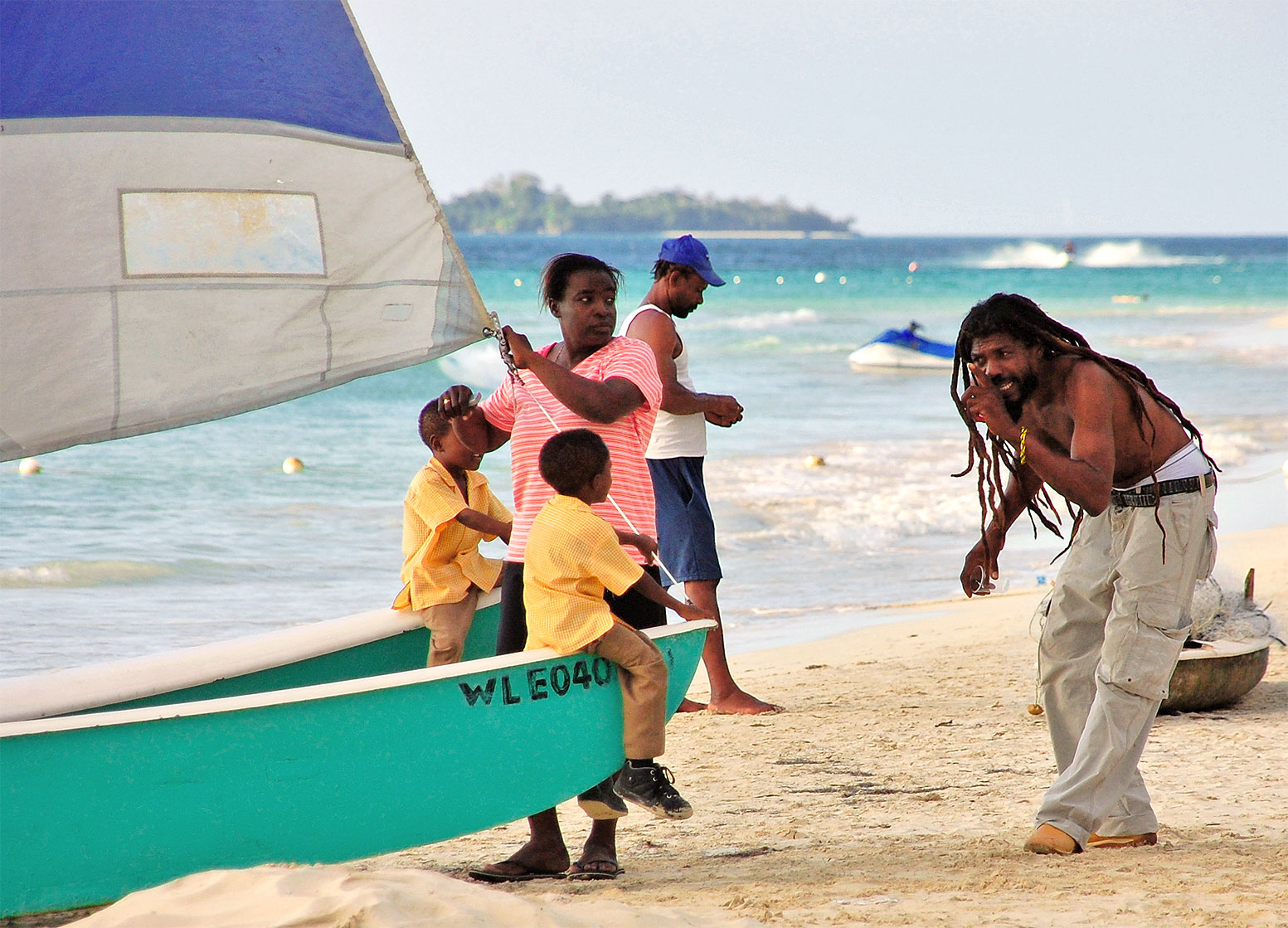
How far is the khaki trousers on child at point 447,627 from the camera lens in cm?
421

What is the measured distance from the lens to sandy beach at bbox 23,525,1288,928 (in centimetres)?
279

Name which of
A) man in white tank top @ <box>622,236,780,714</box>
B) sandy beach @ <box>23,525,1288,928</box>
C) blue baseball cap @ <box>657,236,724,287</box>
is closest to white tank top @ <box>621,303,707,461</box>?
man in white tank top @ <box>622,236,780,714</box>

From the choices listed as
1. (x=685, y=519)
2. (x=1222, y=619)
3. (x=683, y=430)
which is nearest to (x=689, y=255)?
(x=683, y=430)

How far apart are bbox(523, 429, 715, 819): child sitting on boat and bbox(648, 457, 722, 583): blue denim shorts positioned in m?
1.64

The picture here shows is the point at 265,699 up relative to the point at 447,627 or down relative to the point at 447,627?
up

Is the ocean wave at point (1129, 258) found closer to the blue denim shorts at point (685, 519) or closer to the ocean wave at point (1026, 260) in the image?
the ocean wave at point (1026, 260)

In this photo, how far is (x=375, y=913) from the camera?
2.61 metres

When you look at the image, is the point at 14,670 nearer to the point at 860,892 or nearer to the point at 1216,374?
the point at 860,892

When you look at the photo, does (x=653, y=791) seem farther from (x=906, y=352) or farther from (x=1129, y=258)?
(x=1129, y=258)

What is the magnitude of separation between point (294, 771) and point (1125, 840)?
7.24 feet

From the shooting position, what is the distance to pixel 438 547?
4.28 metres

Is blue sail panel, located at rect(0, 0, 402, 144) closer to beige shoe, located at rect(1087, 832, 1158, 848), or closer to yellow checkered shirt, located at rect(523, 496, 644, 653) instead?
yellow checkered shirt, located at rect(523, 496, 644, 653)

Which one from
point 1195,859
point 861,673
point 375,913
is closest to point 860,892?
point 1195,859

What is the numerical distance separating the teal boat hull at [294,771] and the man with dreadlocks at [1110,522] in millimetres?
1240
